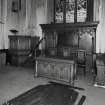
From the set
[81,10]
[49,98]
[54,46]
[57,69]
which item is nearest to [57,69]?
[57,69]

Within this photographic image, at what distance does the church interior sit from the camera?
3652 mm

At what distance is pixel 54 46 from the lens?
20.0 ft

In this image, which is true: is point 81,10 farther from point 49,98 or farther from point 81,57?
point 49,98

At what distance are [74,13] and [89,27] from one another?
129 centimetres

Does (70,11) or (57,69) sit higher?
(70,11)

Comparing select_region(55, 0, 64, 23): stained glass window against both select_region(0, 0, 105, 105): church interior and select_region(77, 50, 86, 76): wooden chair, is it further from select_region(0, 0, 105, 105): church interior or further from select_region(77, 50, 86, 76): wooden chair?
select_region(77, 50, 86, 76): wooden chair

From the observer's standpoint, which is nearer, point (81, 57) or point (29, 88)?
point (29, 88)

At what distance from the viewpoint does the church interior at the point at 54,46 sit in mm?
3652

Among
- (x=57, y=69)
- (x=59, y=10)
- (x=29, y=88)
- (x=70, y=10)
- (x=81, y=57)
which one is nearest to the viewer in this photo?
(x=29, y=88)

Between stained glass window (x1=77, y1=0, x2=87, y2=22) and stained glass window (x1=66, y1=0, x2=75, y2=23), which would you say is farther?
stained glass window (x1=66, y1=0, x2=75, y2=23)

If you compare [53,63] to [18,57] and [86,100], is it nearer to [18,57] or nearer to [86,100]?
[86,100]

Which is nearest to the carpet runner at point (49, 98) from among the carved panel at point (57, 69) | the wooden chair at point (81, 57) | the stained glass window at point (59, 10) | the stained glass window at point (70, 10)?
the carved panel at point (57, 69)

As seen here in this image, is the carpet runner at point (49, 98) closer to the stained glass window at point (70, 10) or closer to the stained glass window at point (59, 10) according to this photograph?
the stained glass window at point (70, 10)

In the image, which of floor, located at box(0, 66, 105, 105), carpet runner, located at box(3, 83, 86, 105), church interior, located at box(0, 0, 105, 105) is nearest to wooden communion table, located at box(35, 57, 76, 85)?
church interior, located at box(0, 0, 105, 105)
